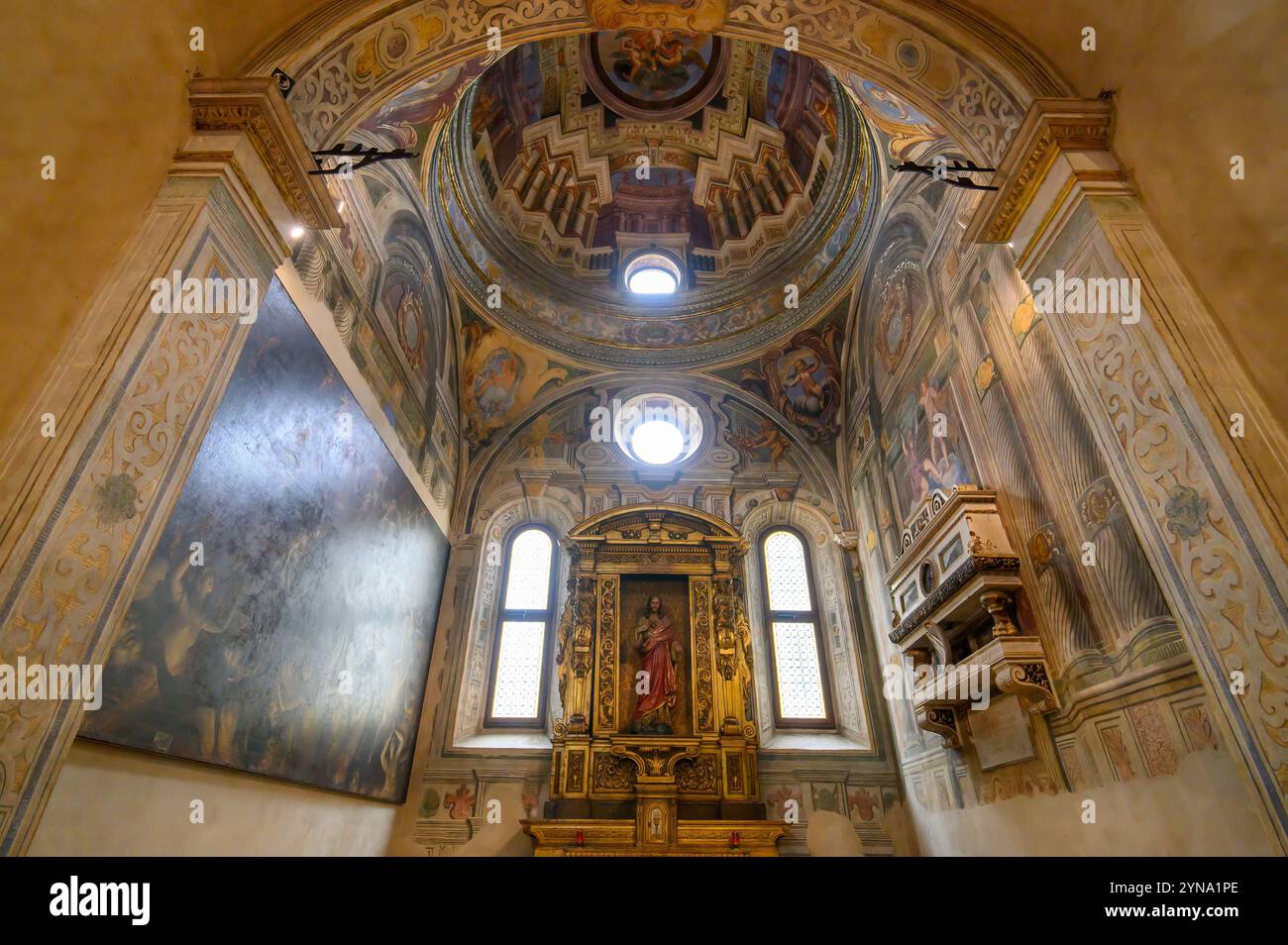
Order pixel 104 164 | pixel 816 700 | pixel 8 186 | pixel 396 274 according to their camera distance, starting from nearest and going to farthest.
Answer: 1. pixel 8 186
2. pixel 104 164
3. pixel 396 274
4. pixel 816 700

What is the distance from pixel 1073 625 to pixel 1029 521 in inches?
36.5

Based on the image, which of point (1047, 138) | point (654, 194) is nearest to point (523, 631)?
point (1047, 138)

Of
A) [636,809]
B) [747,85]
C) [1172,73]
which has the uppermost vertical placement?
[747,85]

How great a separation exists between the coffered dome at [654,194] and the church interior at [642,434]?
0.30ft

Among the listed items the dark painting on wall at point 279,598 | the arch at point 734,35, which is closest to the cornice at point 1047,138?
the arch at point 734,35

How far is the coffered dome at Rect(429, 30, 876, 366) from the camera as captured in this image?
33.0 ft

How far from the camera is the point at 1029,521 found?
5.22 metres

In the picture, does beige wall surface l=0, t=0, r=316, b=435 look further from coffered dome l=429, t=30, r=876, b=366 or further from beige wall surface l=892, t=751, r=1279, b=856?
coffered dome l=429, t=30, r=876, b=366

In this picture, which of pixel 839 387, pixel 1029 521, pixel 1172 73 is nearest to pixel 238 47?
pixel 1172 73

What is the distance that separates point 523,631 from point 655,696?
2.53 m

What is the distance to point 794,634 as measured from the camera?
9.80 meters

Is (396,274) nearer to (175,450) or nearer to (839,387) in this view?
(175,450)

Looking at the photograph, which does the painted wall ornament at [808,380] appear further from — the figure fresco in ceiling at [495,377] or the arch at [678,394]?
the figure fresco in ceiling at [495,377]

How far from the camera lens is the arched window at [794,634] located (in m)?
9.28
